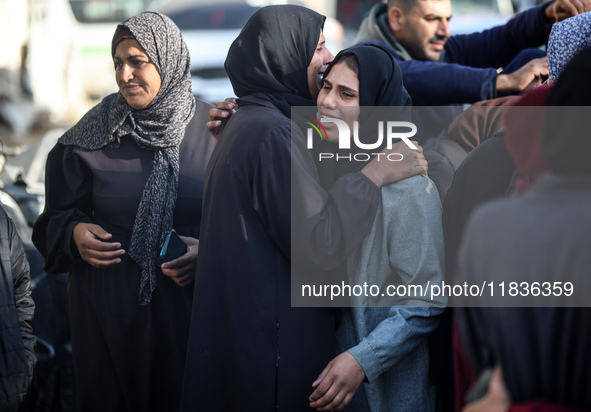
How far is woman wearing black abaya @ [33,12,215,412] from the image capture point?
298cm

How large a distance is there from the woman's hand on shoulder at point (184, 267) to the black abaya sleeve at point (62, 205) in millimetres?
461

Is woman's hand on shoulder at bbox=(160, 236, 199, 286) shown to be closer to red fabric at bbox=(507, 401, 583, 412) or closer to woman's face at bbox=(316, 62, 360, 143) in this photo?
woman's face at bbox=(316, 62, 360, 143)

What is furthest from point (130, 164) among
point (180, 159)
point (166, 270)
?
point (166, 270)

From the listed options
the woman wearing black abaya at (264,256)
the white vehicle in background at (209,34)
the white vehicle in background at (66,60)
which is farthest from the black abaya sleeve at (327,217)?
the white vehicle in background at (66,60)

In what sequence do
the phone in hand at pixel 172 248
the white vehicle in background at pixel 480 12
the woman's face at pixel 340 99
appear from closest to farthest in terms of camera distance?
the woman's face at pixel 340 99 → the phone in hand at pixel 172 248 → the white vehicle in background at pixel 480 12

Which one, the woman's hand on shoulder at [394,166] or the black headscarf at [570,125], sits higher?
the black headscarf at [570,125]

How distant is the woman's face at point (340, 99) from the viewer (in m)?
2.38

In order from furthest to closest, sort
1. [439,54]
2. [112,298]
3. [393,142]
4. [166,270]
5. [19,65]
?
[19,65]
[439,54]
[112,298]
[166,270]
[393,142]

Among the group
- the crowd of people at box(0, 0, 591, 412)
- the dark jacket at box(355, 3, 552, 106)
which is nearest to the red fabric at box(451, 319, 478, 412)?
the crowd of people at box(0, 0, 591, 412)

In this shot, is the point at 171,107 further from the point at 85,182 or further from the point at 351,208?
the point at 351,208

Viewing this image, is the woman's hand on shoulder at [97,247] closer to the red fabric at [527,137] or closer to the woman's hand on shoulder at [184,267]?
the woman's hand on shoulder at [184,267]

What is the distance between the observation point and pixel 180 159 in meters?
3.07

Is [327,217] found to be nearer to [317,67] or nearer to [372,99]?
[372,99]

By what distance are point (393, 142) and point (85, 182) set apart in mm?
1386
